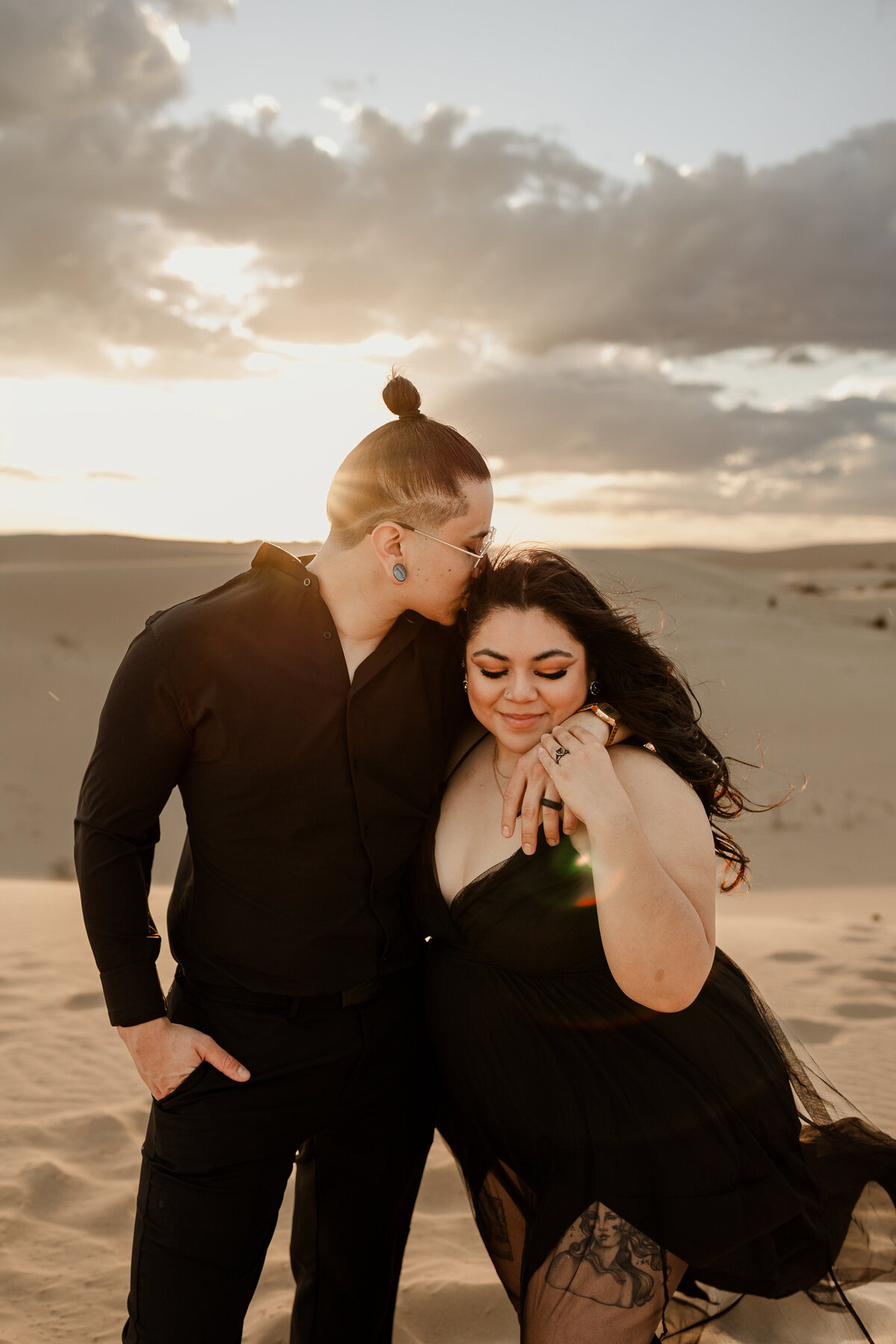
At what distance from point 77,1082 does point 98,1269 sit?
1.46 meters

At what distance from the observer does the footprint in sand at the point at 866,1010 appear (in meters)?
5.65

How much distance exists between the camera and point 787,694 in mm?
18250

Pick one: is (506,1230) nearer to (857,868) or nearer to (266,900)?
(266,900)

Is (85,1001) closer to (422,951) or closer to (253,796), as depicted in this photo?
(422,951)

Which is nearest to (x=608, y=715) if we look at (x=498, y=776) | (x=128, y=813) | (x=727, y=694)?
(x=498, y=776)

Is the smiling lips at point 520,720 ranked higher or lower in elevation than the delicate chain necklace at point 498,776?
higher

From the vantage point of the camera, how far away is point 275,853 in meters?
2.50

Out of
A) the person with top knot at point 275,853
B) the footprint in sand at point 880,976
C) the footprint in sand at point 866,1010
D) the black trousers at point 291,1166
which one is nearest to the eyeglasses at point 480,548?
the person with top knot at point 275,853

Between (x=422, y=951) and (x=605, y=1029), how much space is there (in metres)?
0.58

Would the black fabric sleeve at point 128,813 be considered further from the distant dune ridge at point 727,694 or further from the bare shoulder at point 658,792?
the distant dune ridge at point 727,694

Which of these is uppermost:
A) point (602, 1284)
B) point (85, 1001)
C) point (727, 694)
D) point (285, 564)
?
point (285, 564)

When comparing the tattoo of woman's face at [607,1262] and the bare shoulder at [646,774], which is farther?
the bare shoulder at [646,774]

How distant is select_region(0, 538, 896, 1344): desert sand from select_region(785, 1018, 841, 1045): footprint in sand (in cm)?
1

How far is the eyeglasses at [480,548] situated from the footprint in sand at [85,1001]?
169 inches
